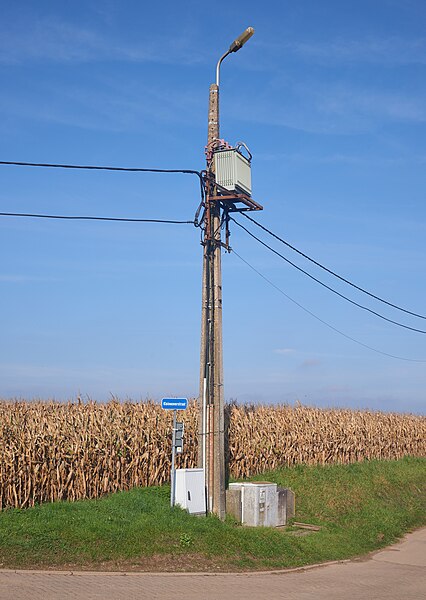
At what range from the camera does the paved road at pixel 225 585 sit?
468 inches

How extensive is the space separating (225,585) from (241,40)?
12.5 m

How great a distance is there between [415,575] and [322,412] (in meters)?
17.2

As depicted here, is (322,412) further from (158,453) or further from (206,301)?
(206,301)

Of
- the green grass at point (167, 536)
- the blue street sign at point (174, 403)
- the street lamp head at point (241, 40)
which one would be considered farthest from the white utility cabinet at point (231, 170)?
the green grass at point (167, 536)

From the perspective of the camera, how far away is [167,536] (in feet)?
49.9

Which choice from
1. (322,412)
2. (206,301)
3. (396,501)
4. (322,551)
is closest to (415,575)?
(322,551)

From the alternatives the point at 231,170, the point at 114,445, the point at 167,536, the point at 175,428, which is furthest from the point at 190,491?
the point at 231,170

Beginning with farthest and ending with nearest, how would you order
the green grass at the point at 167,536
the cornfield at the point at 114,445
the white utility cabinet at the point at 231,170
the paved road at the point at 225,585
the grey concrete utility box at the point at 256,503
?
the white utility cabinet at the point at 231,170
the grey concrete utility box at the point at 256,503
the cornfield at the point at 114,445
the green grass at the point at 167,536
the paved road at the point at 225,585

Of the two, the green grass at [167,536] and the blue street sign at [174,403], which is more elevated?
the blue street sign at [174,403]

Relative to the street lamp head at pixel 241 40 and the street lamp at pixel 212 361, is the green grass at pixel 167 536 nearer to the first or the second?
the street lamp at pixel 212 361

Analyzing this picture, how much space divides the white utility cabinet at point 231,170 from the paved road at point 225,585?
367 inches

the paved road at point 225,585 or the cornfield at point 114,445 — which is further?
the cornfield at point 114,445

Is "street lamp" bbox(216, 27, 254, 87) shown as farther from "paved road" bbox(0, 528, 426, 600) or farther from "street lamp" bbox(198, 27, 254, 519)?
"paved road" bbox(0, 528, 426, 600)

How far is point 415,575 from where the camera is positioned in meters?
15.7
